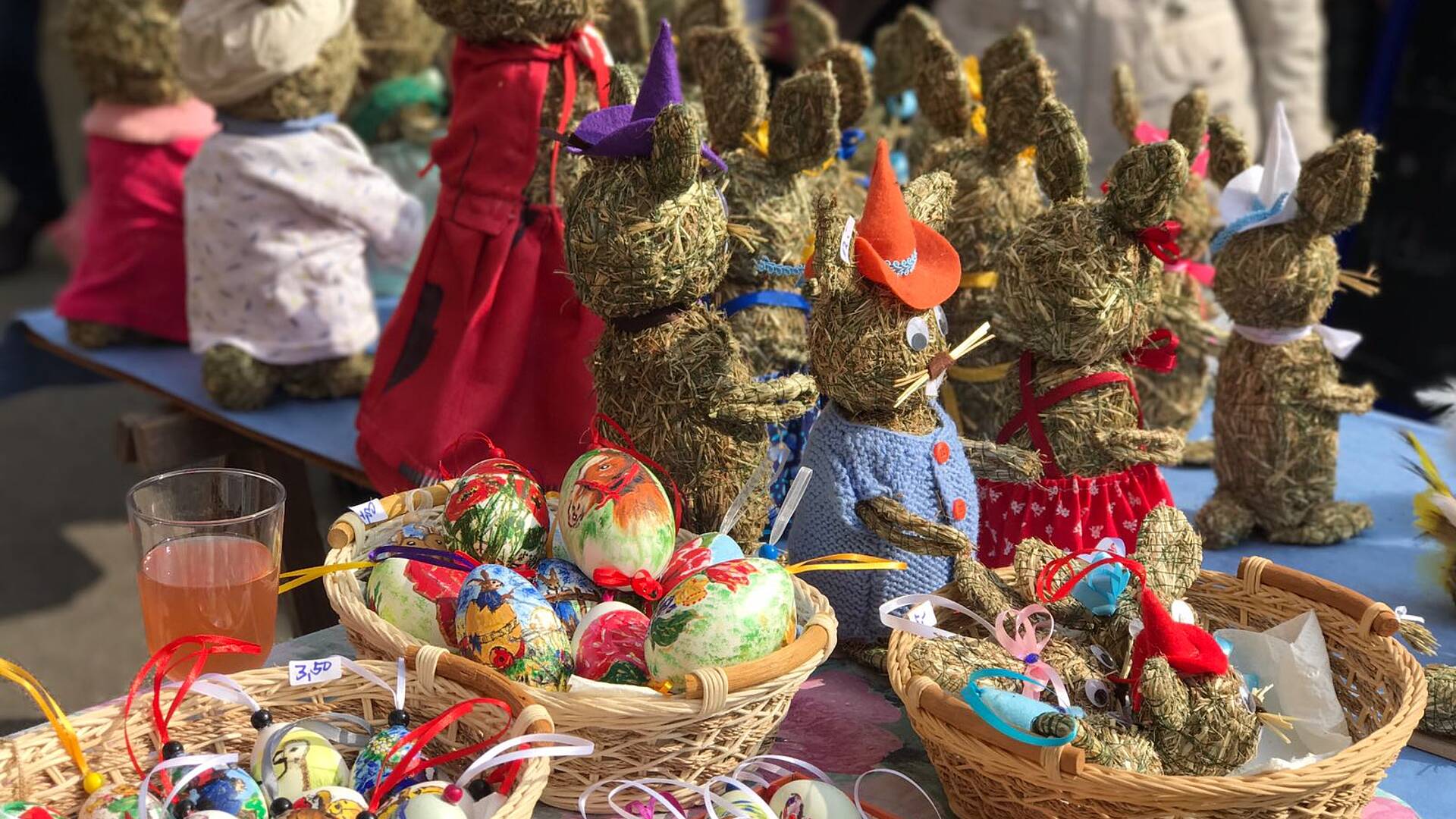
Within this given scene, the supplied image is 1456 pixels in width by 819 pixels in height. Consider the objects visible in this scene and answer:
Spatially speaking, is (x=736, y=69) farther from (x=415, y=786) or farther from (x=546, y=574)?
(x=415, y=786)

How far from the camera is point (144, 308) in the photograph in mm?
2703

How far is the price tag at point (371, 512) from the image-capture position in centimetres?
146

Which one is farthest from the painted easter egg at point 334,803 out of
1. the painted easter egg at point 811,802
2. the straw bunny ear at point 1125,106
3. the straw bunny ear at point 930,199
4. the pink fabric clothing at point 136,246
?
the pink fabric clothing at point 136,246

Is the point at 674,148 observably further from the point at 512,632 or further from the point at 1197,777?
the point at 1197,777

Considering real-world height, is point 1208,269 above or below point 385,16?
below

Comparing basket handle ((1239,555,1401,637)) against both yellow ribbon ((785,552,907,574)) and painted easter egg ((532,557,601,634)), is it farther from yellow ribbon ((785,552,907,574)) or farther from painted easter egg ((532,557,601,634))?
painted easter egg ((532,557,601,634))

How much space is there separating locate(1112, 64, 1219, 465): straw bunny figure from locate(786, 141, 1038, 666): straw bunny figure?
0.65 m

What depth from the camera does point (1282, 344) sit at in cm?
182

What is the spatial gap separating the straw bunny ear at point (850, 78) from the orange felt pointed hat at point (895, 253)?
70 cm

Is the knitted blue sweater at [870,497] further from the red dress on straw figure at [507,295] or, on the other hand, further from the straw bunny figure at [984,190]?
the red dress on straw figure at [507,295]

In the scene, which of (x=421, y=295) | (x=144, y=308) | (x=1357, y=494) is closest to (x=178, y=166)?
(x=144, y=308)

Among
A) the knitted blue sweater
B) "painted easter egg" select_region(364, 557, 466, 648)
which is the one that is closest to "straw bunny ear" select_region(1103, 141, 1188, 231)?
the knitted blue sweater

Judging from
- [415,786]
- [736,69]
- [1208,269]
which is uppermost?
[736,69]

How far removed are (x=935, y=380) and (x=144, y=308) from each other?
1.89 meters
